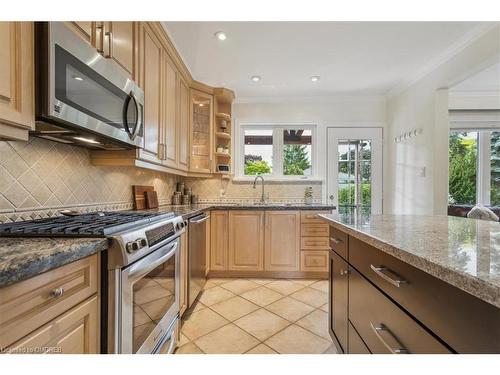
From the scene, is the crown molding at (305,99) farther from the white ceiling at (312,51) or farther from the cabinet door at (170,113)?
the cabinet door at (170,113)

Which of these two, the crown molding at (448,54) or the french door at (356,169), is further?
the french door at (356,169)

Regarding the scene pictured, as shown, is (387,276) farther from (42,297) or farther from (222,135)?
(222,135)

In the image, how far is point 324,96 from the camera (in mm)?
3773

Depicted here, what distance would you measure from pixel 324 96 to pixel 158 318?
11.7ft

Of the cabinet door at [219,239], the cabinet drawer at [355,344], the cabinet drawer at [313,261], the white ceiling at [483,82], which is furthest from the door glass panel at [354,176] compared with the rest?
the cabinet drawer at [355,344]

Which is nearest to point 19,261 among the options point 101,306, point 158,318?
point 101,306

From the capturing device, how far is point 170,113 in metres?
2.48

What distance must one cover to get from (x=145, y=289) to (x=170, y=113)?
177 cm

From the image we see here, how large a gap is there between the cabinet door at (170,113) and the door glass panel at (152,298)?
1.14m

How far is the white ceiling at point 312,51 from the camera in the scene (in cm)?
217

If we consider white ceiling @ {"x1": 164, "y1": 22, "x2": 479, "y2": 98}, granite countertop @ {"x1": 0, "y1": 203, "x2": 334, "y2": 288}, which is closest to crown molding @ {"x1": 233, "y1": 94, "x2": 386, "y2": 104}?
white ceiling @ {"x1": 164, "y1": 22, "x2": 479, "y2": 98}

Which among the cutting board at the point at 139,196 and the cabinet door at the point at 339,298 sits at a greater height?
the cutting board at the point at 139,196

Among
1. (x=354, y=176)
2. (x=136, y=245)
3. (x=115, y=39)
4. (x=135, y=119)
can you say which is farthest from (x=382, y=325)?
(x=354, y=176)

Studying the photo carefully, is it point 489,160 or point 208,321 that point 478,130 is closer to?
point 489,160
